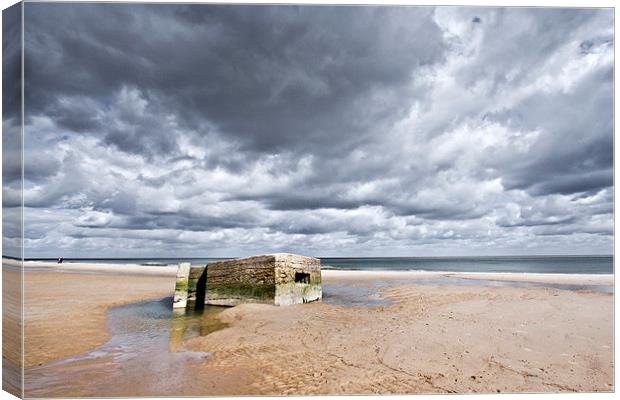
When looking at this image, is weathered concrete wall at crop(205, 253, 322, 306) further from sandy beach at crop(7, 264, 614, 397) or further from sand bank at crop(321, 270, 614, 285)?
sand bank at crop(321, 270, 614, 285)

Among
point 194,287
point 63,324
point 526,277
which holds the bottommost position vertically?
point 526,277

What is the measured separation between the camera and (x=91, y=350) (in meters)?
7.47

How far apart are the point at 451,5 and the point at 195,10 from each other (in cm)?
455

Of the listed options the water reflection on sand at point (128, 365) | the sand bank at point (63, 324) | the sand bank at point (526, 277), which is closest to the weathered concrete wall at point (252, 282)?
the water reflection on sand at point (128, 365)

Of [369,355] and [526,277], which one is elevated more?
[369,355]

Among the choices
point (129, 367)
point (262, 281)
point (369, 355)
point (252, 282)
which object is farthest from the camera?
point (252, 282)

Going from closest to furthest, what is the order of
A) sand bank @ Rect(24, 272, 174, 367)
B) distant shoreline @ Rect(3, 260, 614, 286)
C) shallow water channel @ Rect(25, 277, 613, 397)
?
shallow water channel @ Rect(25, 277, 613, 397) < sand bank @ Rect(24, 272, 174, 367) < distant shoreline @ Rect(3, 260, 614, 286)

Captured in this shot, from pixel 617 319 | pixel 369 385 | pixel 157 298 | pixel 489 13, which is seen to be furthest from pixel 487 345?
pixel 157 298

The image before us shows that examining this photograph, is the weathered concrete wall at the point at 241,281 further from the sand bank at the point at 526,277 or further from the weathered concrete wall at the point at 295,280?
the sand bank at the point at 526,277

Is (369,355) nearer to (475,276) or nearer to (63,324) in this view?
(63,324)

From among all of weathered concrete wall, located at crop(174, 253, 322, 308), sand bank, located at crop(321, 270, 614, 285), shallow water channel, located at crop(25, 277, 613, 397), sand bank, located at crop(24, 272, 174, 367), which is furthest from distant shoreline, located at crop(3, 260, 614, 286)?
shallow water channel, located at crop(25, 277, 613, 397)

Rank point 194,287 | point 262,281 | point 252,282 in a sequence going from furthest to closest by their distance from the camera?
point 194,287 → point 252,282 → point 262,281

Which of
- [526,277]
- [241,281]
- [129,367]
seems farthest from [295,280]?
[526,277]

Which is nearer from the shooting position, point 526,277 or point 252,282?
point 252,282
